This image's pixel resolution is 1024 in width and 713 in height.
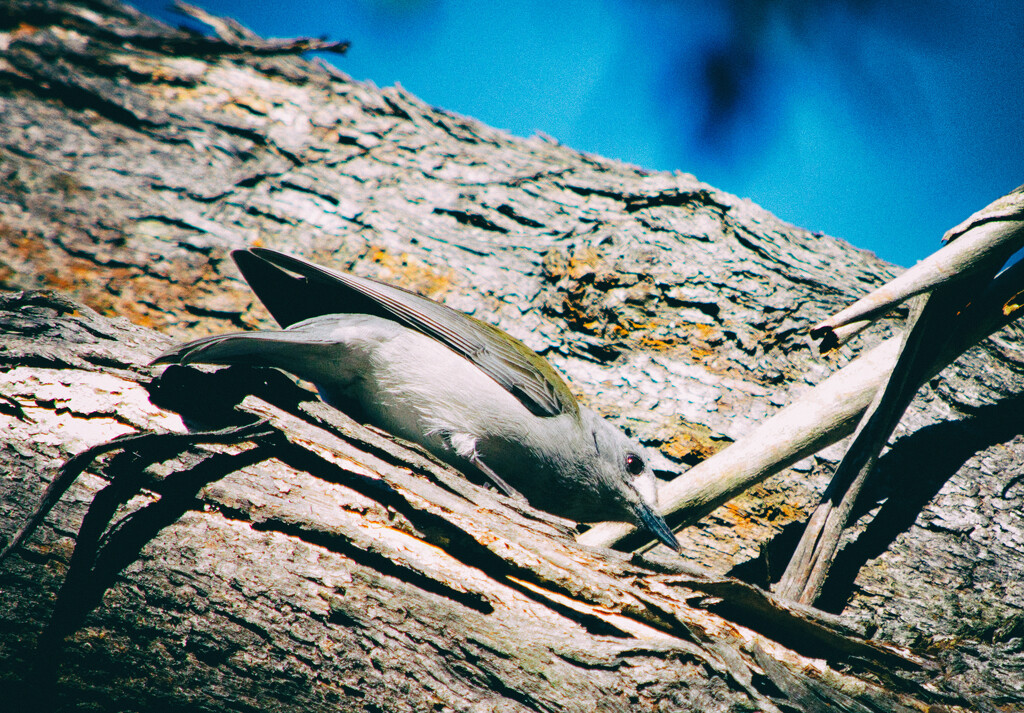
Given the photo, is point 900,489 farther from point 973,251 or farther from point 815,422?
point 973,251

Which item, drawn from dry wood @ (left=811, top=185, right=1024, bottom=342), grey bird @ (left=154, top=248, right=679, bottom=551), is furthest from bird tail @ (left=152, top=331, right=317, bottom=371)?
dry wood @ (left=811, top=185, right=1024, bottom=342)

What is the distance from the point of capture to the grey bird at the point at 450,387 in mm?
2721

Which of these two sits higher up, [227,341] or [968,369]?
[968,369]

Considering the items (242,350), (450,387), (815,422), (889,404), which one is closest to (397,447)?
(450,387)

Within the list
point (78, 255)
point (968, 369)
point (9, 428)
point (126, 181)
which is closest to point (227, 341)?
point (9, 428)

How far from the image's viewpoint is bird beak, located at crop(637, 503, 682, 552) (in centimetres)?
271

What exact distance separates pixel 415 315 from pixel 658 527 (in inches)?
70.5

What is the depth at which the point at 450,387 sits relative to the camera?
110 inches

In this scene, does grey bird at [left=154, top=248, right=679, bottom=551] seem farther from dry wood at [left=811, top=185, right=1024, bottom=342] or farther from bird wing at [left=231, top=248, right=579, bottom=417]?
dry wood at [left=811, top=185, right=1024, bottom=342]

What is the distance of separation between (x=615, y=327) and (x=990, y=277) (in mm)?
2005

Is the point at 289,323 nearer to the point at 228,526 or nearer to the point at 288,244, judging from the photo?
the point at 288,244

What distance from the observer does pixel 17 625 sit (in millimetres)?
1517

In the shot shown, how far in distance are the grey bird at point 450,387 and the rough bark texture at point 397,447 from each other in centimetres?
36

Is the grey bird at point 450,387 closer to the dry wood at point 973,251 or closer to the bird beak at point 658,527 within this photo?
the bird beak at point 658,527
